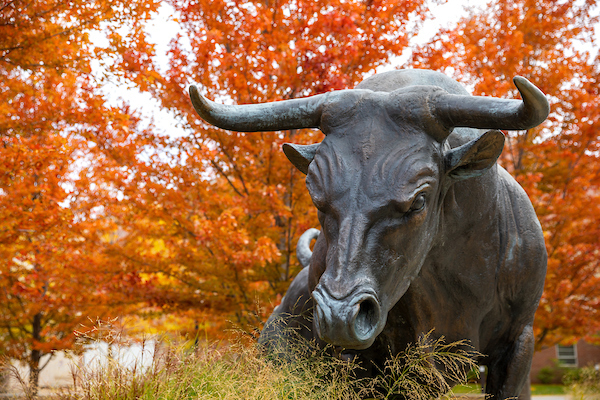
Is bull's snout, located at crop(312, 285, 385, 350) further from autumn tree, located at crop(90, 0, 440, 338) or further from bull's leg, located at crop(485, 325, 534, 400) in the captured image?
autumn tree, located at crop(90, 0, 440, 338)

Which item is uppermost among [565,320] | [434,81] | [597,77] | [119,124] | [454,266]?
[597,77]

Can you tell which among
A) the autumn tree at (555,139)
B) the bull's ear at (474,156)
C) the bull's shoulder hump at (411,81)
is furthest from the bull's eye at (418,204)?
the autumn tree at (555,139)

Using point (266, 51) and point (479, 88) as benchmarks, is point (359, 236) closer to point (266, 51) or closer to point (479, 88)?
point (266, 51)

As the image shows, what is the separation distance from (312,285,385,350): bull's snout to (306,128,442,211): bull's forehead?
1.35ft

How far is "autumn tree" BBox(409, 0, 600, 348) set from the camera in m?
8.00

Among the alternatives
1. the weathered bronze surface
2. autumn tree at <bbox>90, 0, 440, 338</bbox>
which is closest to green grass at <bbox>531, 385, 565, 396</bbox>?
autumn tree at <bbox>90, 0, 440, 338</bbox>

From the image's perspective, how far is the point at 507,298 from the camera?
121 inches

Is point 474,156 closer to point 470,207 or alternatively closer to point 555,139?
point 470,207

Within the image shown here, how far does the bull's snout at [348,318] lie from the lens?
1.99 metres

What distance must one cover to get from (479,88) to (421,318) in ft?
18.4

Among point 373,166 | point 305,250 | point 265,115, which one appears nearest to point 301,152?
point 265,115

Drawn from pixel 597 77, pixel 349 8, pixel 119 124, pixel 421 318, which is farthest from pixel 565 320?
pixel 119 124

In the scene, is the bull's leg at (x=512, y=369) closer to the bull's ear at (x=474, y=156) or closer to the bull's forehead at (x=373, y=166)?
the bull's ear at (x=474, y=156)

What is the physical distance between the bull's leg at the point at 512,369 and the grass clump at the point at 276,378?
267 mm
